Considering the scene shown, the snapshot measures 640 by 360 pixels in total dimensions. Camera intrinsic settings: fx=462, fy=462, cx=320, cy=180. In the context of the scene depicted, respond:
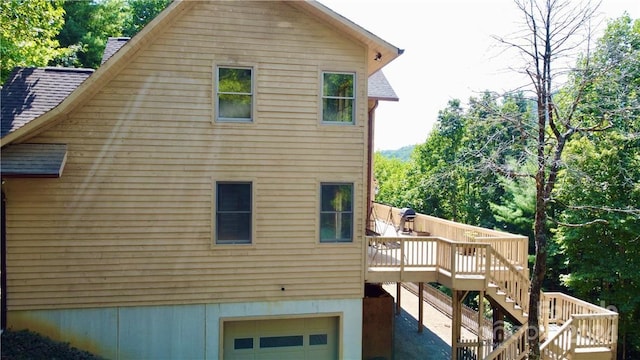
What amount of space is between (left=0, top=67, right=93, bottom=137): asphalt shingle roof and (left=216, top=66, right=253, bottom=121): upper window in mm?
3431

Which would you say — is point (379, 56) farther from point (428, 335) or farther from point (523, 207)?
point (523, 207)

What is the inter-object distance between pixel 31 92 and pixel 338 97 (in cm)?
668

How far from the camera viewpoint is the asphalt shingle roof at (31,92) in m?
9.33

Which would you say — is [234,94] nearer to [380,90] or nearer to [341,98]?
[341,98]

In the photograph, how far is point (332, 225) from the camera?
1034 cm

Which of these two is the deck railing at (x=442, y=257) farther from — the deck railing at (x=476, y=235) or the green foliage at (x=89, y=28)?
the green foliage at (x=89, y=28)

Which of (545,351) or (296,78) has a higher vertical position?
(296,78)

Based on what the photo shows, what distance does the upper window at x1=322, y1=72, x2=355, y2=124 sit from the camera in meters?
10.3

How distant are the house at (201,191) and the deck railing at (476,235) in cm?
356

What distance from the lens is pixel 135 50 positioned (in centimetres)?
931

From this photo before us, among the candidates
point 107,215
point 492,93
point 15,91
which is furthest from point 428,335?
point 15,91

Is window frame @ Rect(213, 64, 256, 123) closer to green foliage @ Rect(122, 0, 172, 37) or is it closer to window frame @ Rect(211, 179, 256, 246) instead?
window frame @ Rect(211, 179, 256, 246)

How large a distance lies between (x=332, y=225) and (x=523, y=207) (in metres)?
19.4

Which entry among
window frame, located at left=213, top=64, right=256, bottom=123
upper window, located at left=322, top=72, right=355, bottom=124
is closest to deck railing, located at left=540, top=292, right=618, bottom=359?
upper window, located at left=322, top=72, right=355, bottom=124
